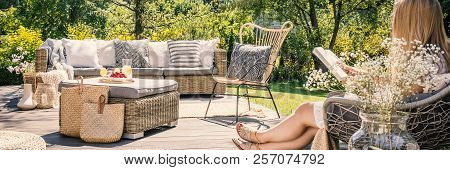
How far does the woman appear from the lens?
214 centimetres

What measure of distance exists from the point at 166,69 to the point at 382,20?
4.74 m

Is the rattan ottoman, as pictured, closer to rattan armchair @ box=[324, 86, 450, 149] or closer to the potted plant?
rattan armchair @ box=[324, 86, 450, 149]

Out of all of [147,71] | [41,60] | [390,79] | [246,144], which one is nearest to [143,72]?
[147,71]

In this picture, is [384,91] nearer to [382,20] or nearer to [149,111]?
[149,111]

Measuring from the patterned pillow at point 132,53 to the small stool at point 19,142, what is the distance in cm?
490

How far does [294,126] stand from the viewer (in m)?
2.81

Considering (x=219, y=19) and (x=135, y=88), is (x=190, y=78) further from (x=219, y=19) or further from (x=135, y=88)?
(x=219, y=19)

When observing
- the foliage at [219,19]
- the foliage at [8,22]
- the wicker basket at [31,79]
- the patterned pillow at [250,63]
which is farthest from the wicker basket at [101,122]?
the foliage at [8,22]

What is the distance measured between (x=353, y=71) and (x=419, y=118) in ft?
1.06

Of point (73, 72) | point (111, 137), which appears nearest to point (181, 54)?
point (73, 72)

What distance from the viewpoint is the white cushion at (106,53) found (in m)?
6.84

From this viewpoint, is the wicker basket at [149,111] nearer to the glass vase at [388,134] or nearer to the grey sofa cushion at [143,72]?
the grey sofa cushion at [143,72]

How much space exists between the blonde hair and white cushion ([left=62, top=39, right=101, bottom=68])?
504cm

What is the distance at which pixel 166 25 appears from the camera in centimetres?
970
